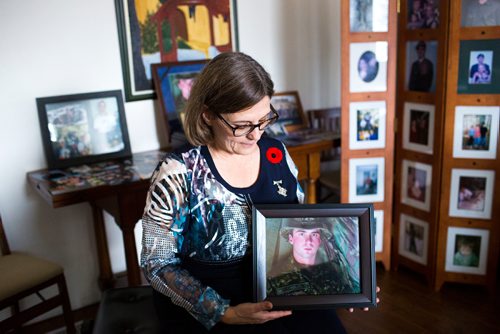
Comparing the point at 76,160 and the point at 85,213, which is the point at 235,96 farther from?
the point at 85,213

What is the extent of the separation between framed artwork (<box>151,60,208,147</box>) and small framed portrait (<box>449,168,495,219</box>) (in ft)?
4.69

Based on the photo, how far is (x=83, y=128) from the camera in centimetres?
234

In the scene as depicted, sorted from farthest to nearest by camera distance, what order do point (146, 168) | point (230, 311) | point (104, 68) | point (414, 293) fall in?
point (414, 293), point (104, 68), point (146, 168), point (230, 311)

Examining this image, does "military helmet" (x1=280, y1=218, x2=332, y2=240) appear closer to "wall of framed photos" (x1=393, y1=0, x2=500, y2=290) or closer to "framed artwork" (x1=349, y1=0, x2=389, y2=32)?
"wall of framed photos" (x1=393, y1=0, x2=500, y2=290)

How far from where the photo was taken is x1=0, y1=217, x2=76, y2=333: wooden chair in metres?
1.91

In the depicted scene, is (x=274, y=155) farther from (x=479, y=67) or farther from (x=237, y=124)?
(x=479, y=67)

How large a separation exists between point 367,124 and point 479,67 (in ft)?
1.96

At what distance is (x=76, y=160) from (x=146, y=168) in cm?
38

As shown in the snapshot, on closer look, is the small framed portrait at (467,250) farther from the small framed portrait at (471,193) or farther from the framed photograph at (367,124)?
the framed photograph at (367,124)

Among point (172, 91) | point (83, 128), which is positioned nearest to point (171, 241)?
point (83, 128)

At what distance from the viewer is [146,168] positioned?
87.3 inches

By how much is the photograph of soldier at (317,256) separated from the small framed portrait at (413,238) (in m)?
1.44

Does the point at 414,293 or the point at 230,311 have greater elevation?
the point at 230,311

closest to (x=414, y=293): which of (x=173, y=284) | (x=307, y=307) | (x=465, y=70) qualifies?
(x=465, y=70)
